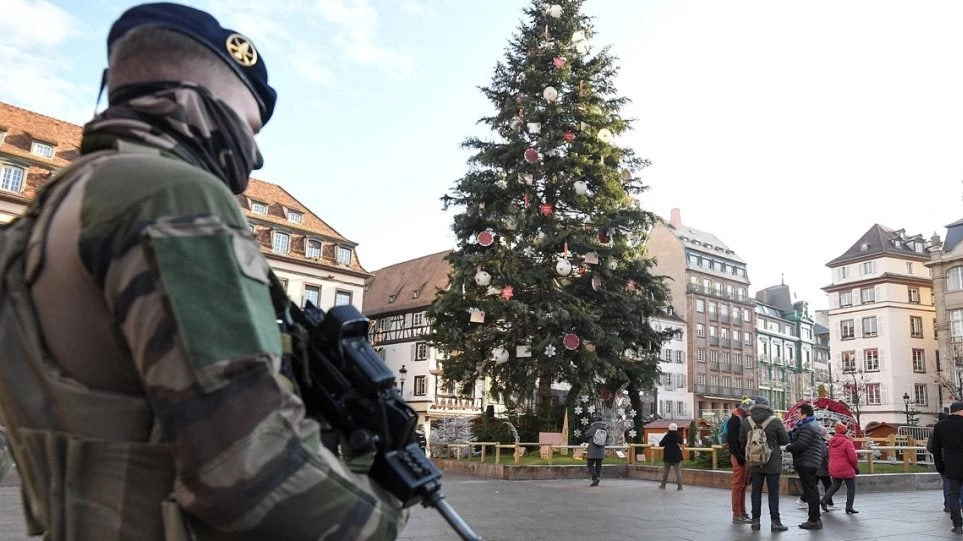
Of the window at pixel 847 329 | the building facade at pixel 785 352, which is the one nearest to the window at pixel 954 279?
the window at pixel 847 329

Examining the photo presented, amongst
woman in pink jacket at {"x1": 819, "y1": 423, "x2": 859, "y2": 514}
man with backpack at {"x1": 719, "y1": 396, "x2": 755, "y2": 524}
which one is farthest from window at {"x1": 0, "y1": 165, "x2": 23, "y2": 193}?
woman in pink jacket at {"x1": 819, "y1": 423, "x2": 859, "y2": 514}

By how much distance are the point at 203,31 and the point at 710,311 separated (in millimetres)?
84523

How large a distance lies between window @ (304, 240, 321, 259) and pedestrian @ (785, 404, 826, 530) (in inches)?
1608

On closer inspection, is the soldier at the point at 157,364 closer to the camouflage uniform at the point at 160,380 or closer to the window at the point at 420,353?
the camouflage uniform at the point at 160,380

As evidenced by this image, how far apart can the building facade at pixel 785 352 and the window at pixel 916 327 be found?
19.9m

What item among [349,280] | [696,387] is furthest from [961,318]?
[349,280]

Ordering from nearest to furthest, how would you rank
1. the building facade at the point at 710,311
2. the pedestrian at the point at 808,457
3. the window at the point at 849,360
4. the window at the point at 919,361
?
the pedestrian at the point at 808,457, the window at the point at 919,361, the window at the point at 849,360, the building facade at the point at 710,311

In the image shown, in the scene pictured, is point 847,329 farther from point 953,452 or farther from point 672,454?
point 953,452

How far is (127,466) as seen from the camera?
1.21m

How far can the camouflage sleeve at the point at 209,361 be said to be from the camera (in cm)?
110

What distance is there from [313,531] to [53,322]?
60 centimetres

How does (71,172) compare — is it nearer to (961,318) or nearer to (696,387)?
(961,318)

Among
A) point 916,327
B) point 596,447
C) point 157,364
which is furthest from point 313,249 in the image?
point 916,327

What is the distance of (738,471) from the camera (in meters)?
11.3
